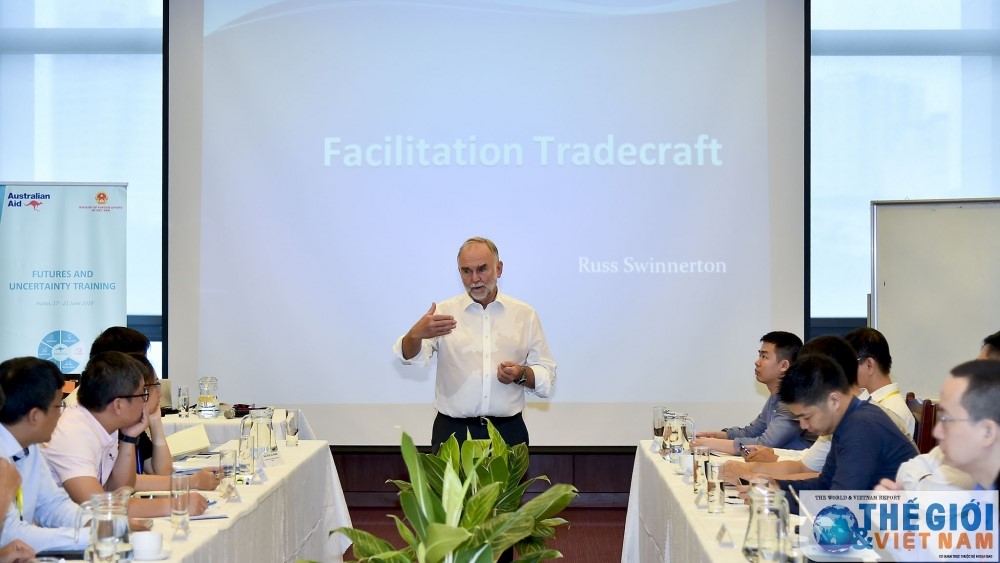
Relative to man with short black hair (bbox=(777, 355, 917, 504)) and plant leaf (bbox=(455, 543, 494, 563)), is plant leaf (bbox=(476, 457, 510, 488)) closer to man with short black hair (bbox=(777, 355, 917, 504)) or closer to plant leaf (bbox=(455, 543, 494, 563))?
plant leaf (bbox=(455, 543, 494, 563))

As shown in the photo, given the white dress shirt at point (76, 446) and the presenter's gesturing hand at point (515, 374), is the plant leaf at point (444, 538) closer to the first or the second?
Result: the white dress shirt at point (76, 446)

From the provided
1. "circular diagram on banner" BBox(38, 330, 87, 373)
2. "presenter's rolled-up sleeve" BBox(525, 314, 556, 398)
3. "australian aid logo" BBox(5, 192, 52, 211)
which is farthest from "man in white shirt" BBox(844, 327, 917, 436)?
"australian aid logo" BBox(5, 192, 52, 211)

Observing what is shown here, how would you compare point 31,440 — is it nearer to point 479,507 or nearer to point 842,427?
point 479,507

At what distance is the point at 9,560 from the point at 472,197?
4.27 meters

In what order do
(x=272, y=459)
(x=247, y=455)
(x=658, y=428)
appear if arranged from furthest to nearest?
(x=658, y=428) < (x=272, y=459) < (x=247, y=455)

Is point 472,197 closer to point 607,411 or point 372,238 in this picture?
point 372,238

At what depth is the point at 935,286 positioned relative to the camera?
6035 mm

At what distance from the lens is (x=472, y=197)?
20.8 ft

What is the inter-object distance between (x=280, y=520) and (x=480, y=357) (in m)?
1.23

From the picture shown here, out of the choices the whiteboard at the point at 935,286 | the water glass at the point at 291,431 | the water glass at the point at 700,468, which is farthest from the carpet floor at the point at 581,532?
the whiteboard at the point at 935,286

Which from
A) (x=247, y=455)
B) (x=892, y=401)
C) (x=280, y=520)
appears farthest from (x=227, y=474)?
(x=892, y=401)

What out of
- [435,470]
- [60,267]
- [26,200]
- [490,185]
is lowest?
[435,470]

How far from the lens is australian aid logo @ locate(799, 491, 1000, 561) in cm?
227

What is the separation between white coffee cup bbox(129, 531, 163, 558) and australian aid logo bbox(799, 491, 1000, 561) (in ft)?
5.26
